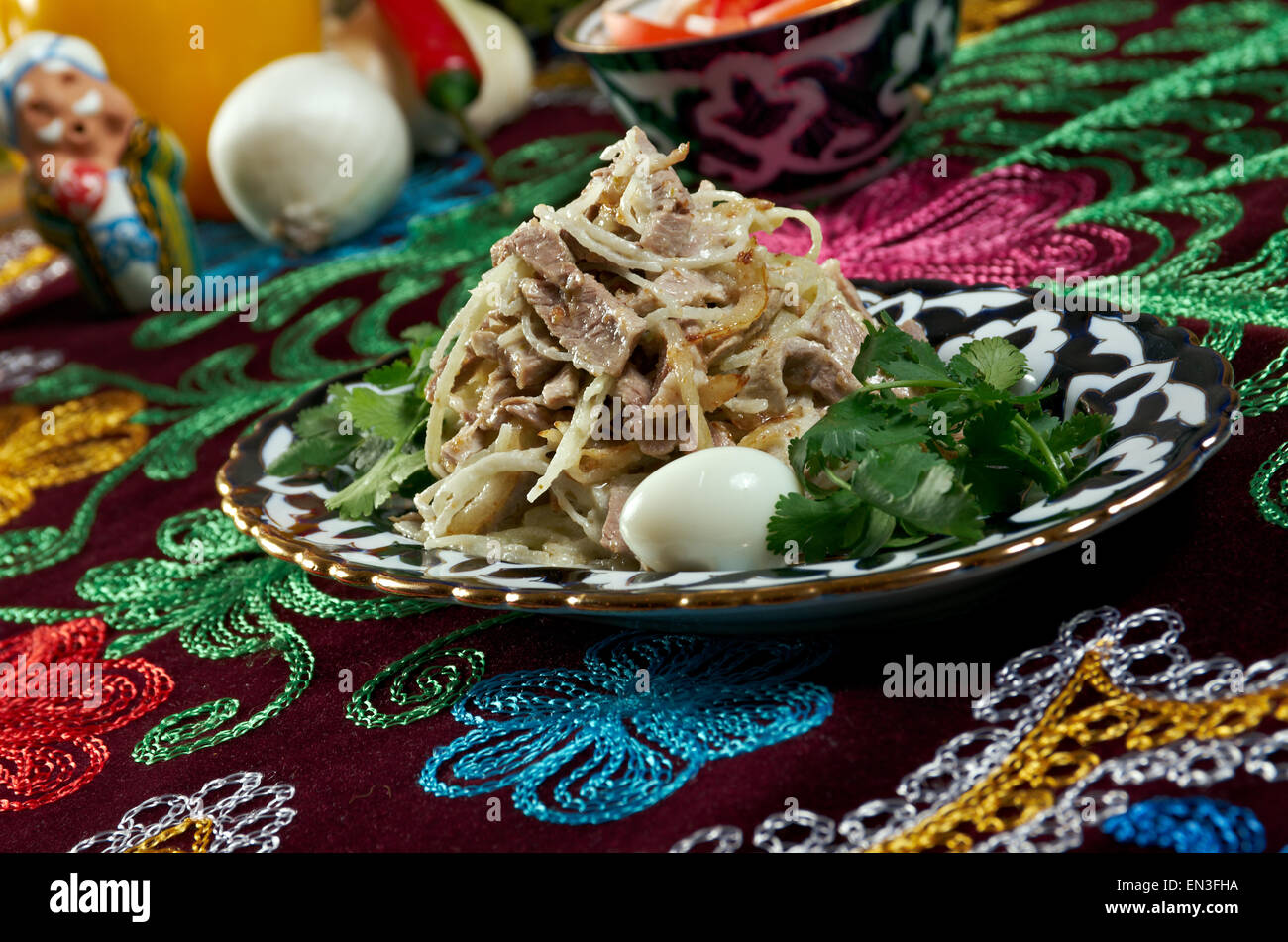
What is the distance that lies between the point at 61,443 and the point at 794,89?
55.3 inches

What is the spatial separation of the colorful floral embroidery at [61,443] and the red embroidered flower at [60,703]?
0.53 meters

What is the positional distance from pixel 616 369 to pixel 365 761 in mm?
434

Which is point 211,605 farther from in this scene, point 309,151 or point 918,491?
point 309,151

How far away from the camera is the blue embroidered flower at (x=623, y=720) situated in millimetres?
953

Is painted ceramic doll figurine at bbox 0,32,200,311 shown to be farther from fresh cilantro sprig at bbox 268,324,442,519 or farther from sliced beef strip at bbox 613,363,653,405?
sliced beef strip at bbox 613,363,653,405

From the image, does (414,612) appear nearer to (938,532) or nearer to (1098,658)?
(938,532)

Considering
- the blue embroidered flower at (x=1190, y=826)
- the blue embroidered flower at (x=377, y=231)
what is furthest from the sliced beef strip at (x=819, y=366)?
the blue embroidered flower at (x=377, y=231)

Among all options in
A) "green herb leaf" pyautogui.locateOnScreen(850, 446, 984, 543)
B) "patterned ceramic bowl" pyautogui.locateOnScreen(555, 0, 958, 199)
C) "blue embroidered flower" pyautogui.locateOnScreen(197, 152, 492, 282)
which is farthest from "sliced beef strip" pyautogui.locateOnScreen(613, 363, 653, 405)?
"blue embroidered flower" pyautogui.locateOnScreen(197, 152, 492, 282)

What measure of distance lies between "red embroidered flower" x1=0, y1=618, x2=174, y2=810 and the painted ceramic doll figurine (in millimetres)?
1262

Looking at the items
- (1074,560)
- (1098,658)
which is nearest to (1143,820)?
(1098,658)

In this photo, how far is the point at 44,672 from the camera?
1409mm

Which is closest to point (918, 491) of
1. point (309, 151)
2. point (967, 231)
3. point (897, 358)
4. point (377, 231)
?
point (897, 358)

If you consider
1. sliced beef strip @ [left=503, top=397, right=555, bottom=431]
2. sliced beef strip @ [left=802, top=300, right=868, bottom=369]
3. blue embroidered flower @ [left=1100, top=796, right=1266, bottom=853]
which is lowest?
blue embroidered flower @ [left=1100, top=796, right=1266, bottom=853]

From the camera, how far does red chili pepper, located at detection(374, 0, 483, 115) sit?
9.69 feet
